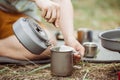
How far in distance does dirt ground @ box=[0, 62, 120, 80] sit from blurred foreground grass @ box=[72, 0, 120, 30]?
223 centimetres

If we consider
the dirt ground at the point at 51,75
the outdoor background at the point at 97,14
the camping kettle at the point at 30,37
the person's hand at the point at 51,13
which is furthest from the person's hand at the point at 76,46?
the outdoor background at the point at 97,14

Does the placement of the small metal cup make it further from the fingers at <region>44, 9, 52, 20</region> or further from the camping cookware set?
the fingers at <region>44, 9, 52, 20</region>

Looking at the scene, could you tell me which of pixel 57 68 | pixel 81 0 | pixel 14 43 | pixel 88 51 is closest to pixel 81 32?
pixel 88 51

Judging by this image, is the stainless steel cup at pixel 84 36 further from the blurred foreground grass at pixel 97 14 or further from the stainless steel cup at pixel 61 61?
the blurred foreground grass at pixel 97 14

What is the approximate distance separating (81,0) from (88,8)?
628mm

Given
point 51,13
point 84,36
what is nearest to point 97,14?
point 84,36

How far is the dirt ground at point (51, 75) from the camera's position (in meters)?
2.81

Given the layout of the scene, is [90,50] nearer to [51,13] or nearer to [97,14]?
[51,13]

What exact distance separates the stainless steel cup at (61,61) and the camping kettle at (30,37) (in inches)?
3.5

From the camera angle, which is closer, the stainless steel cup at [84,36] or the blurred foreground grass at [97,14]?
the stainless steel cup at [84,36]

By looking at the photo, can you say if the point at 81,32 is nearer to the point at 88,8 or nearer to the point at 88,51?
the point at 88,51

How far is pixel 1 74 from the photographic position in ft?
9.43

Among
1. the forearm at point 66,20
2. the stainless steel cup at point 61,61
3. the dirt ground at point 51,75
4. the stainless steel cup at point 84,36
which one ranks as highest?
the forearm at point 66,20

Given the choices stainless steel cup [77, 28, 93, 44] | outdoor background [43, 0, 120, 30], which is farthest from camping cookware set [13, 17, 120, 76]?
outdoor background [43, 0, 120, 30]
